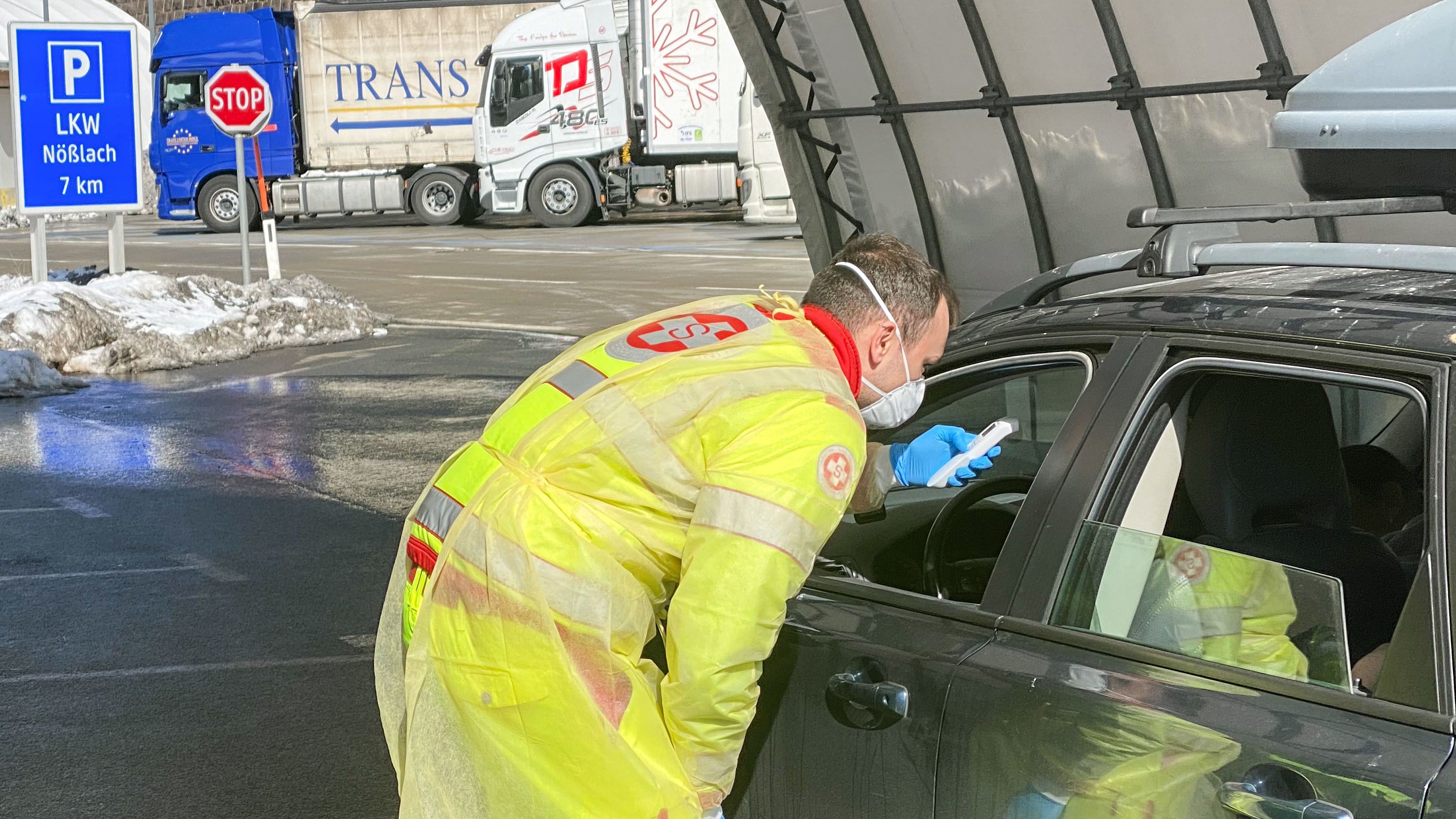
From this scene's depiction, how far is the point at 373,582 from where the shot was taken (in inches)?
255

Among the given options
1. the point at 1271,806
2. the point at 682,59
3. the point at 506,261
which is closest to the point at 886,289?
the point at 1271,806

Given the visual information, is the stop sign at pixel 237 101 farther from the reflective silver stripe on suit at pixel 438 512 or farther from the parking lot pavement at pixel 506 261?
the reflective silver stripe on suit at pixel 438 512

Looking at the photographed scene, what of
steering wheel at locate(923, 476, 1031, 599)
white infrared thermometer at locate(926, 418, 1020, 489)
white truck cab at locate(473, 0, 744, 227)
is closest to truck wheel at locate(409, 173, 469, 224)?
white truck cab at locate(473, 0, 744, 227)

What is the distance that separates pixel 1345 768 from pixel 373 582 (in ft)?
16.7

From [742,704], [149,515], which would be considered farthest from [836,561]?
[149,515]

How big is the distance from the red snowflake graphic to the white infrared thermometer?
2493 centimetres

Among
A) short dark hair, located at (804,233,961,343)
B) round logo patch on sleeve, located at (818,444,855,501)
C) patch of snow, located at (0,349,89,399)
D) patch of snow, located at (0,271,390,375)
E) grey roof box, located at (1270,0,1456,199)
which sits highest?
grey roof box, located at (1270,0,1456,199)

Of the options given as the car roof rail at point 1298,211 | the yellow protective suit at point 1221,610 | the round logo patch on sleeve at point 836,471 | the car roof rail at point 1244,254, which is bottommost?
the yellow protective suit at point 1221,610

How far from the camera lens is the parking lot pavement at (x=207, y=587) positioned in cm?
457

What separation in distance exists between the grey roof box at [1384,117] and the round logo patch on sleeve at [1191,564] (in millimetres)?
743

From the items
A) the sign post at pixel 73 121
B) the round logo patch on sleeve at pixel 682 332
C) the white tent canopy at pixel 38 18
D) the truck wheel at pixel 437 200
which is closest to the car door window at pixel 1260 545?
the round logo patch on sleeve at pixel 682 332

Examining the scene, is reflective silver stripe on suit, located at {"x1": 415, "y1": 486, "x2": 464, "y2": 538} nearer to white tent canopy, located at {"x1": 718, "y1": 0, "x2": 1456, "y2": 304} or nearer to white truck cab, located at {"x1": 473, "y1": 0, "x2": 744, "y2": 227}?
white tent canopy, located at {"x1": 718, "y1": 0, "x2": 1456, "y2": 304}

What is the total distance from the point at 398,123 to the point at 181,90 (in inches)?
172

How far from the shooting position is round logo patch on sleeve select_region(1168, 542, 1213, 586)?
234 centimetres
